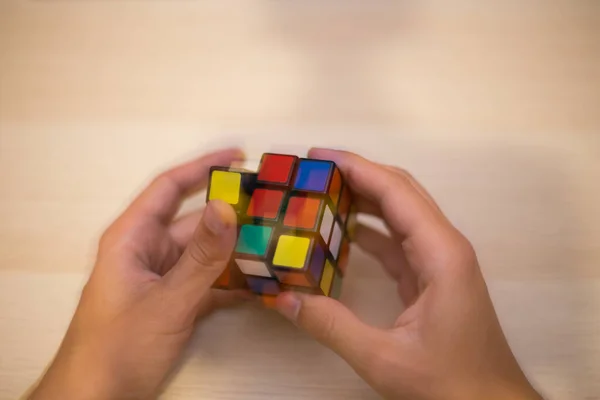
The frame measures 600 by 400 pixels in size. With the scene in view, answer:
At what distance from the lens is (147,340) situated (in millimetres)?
627

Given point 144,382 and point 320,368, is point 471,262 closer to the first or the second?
point 320,368

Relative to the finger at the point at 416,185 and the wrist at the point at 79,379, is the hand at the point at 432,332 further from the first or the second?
the wrist at the point at 79,379

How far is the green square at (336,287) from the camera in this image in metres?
0.71

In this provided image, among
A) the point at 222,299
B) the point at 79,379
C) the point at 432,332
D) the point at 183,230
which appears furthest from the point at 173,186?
the point at 432,332

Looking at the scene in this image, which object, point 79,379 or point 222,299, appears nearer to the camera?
point 79,379

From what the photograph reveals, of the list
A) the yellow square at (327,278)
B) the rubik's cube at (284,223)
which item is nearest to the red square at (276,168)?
the rubik's cube at (284,223)

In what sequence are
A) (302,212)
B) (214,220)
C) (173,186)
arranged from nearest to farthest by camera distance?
(214,220), (302,212), (173,186)

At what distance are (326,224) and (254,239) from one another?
3.3 inches

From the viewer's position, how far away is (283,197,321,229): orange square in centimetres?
63

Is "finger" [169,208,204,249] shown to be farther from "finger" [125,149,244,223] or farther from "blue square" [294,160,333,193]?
"blue square" [294,160,333,193]

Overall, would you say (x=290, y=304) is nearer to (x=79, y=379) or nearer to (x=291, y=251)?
(x=291, y=251)

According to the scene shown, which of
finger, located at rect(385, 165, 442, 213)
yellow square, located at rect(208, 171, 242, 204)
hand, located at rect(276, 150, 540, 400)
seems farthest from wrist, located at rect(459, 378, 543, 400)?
yellow square, located at rect(208, 171, 242, 204)

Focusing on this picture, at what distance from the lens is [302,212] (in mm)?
641

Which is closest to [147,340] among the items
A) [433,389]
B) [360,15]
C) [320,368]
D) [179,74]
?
[320,368]
